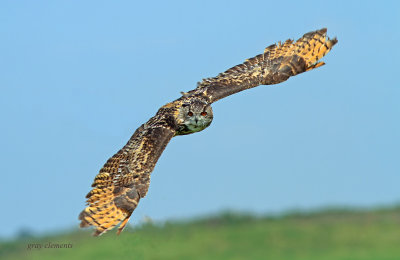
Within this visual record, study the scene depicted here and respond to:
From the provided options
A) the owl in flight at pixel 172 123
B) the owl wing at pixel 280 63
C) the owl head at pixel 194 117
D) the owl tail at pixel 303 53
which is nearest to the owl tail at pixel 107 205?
the owl in flight at pixel 172 123

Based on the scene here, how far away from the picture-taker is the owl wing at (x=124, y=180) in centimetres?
1348

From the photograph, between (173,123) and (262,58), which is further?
(262,58)

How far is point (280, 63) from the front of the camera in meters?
18.8

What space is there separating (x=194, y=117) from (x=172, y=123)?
20.3 inches

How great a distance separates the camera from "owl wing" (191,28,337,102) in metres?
18.2

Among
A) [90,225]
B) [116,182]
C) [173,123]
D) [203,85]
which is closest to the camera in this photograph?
[90,225]

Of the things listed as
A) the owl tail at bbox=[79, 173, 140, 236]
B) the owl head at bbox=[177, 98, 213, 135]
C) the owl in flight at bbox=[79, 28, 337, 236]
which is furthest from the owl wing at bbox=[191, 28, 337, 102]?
the owl tail at bbox=[79, 173, 140, 236]

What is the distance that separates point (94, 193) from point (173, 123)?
8.70ft

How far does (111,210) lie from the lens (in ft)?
44.7

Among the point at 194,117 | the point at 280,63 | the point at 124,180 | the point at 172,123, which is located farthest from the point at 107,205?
the point at 280,63

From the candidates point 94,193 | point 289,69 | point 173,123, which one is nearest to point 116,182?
point 94,193

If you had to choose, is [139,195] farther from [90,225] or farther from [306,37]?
[306,37]

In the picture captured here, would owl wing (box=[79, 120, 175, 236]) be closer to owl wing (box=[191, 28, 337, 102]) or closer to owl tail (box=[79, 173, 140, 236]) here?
owl tail (box=[79, 173, 140, 236])

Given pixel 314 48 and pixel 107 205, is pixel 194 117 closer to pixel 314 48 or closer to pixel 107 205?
pixel 107 205
